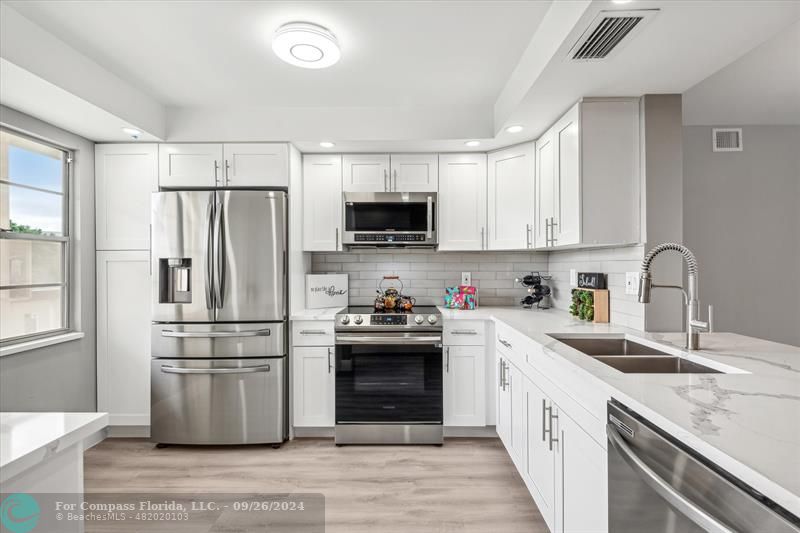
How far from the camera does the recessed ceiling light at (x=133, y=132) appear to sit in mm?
2727

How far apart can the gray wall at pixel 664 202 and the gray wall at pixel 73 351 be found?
12.0ft

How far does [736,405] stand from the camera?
993mm

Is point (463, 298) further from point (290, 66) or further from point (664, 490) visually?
point (664, 490)

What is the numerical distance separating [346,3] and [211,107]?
166cm

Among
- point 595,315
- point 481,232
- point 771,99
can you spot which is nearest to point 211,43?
point 481,232

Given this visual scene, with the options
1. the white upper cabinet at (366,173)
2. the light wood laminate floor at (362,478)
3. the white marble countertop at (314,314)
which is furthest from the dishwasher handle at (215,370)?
the white upper cabinet at (366,173)

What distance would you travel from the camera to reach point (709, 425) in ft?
2.87

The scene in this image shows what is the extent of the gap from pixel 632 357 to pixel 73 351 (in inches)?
137

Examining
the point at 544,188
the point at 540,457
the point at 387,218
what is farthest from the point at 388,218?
the point at 540,457

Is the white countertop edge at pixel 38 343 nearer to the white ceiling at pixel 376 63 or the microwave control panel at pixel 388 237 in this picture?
the white ceiling at pixel 376 63

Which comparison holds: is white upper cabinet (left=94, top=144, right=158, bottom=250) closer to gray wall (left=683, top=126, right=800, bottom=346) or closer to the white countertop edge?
the white countertop edge

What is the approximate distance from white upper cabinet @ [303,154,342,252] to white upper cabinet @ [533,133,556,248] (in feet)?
5.06

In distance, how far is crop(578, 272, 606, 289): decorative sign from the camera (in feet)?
8.59

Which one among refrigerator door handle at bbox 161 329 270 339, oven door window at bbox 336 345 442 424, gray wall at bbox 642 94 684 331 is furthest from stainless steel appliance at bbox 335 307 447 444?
gray wall at bbox 642 94 684 331
